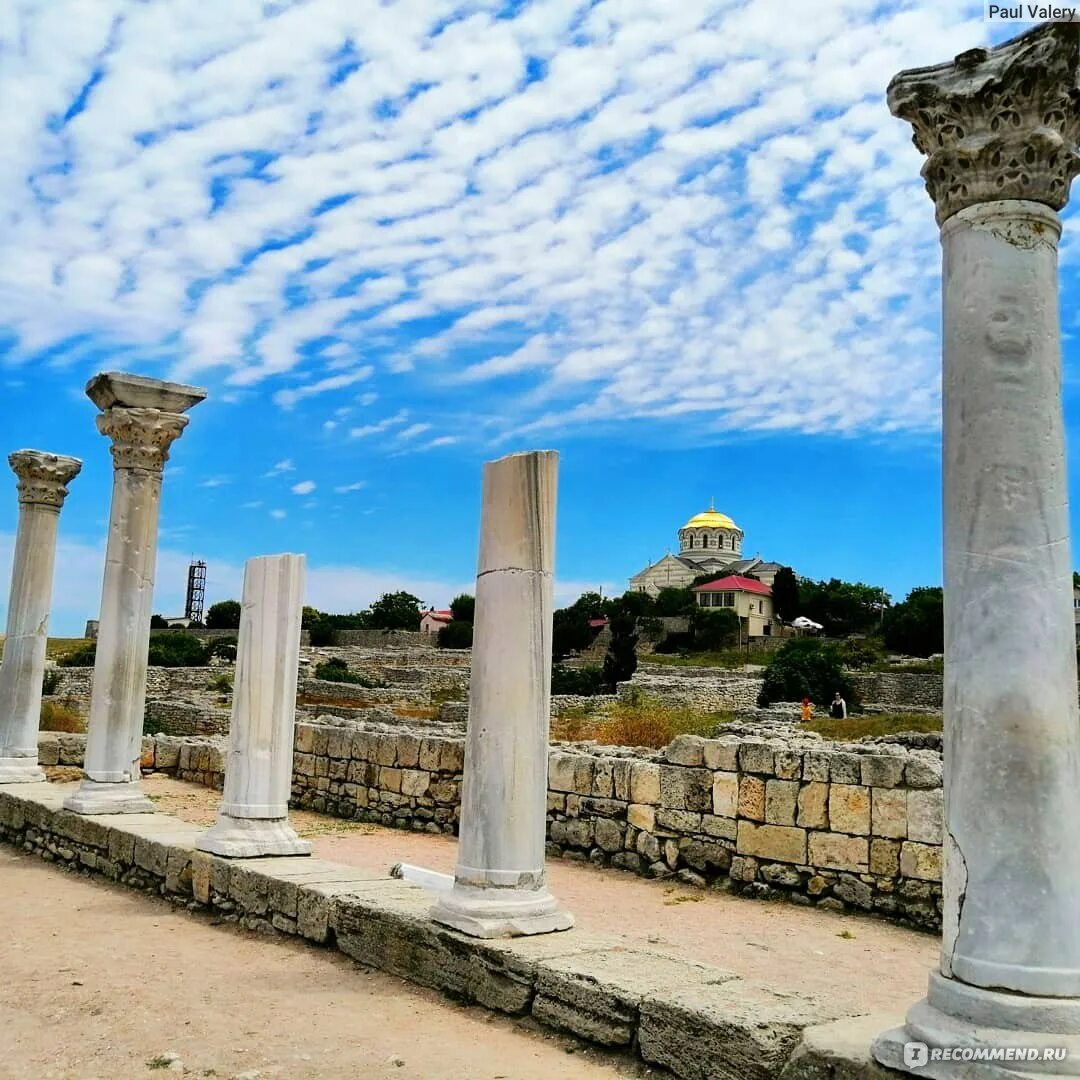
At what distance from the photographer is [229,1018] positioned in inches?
214

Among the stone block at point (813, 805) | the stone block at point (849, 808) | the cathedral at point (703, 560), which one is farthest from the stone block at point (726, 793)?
the cathedral at point (703, 560)

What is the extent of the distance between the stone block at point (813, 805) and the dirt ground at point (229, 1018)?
4.36 meters

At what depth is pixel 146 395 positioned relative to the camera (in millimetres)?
11297

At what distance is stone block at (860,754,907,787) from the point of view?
28.1ft

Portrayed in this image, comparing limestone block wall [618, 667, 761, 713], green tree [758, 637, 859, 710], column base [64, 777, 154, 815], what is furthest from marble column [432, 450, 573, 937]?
green tree [758, 637, 859, 710]

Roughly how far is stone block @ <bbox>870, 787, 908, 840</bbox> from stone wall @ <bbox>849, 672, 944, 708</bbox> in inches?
1238

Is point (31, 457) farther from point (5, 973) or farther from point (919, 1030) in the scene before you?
point (919, 1030)

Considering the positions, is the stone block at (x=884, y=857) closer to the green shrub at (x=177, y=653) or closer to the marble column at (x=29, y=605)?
the marble column at (x=29, y=605)

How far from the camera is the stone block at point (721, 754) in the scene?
9.80 meters

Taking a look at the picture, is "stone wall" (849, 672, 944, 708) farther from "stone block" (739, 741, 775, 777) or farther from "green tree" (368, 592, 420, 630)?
"green tree" (368, 592, 420, 630)

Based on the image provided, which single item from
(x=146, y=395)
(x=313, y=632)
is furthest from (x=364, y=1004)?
(x=313, y=632)

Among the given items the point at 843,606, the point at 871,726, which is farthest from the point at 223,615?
the point at 871,726

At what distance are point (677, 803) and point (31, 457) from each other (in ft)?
30.9

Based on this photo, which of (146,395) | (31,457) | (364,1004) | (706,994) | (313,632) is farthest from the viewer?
(313,632)
